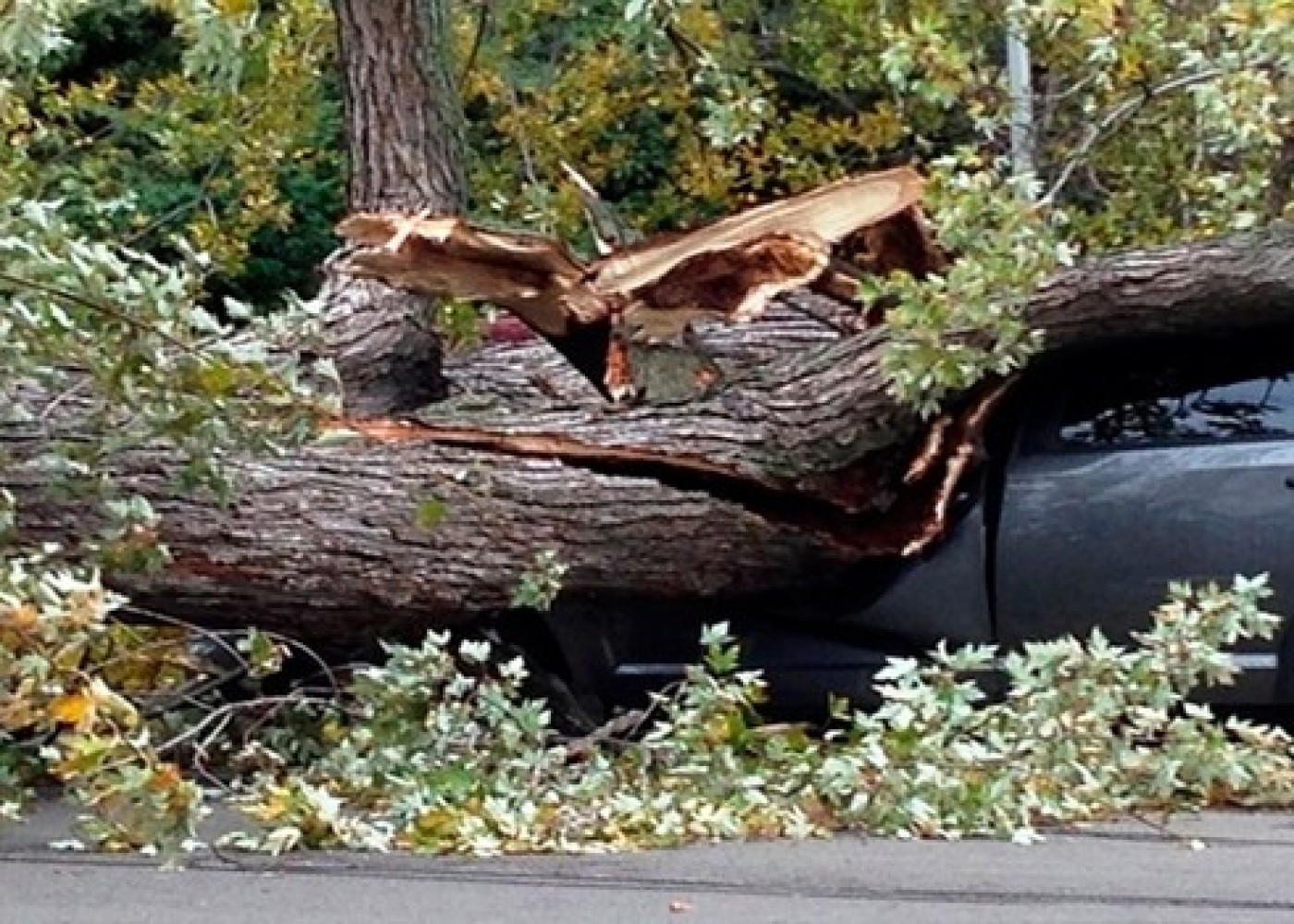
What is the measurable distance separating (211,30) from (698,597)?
2602mm

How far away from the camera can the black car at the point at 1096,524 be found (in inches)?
277

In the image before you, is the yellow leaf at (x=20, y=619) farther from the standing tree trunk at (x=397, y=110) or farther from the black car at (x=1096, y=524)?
the standing tree trunk at (x=397, y=110)

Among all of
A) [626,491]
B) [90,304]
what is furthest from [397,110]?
[90,304]

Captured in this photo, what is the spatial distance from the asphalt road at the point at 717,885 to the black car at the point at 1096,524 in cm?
139

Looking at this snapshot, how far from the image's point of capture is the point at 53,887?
5070 mm

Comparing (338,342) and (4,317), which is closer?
(4,317)

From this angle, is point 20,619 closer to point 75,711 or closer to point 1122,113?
point 75,711

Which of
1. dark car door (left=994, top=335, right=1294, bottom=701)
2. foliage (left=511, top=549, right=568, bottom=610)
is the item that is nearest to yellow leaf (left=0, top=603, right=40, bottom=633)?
foliage (left=511, top=549, right=568, bottom=610)

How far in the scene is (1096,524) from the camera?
7.18 meters

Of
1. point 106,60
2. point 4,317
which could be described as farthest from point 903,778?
point 106,60

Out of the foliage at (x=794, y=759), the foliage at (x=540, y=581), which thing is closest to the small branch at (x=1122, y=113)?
the foliage at (x=794, y=759)

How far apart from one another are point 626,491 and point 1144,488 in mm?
1603

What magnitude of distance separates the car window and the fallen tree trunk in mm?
290

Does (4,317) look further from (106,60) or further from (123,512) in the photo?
Answer: (106,60)
